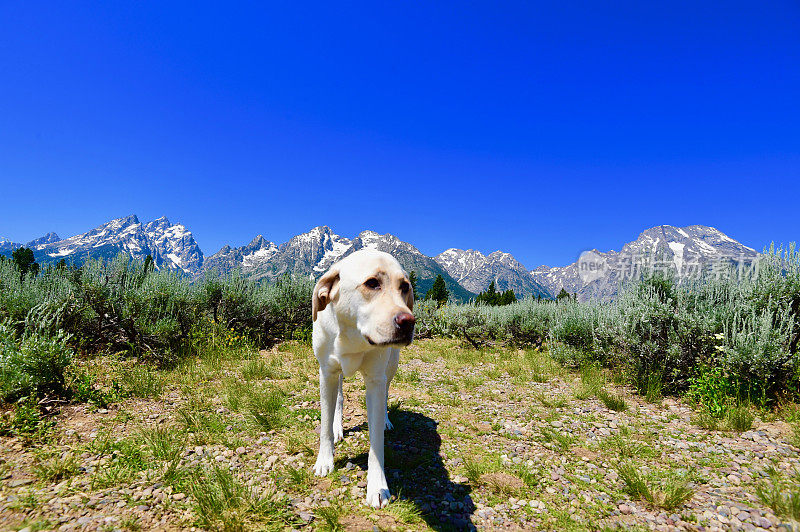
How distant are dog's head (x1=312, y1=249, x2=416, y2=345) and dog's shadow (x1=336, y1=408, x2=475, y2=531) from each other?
1.70 m

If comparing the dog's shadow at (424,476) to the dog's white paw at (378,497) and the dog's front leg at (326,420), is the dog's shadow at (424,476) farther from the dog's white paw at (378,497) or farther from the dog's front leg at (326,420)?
the dog's front leg at (326,420)

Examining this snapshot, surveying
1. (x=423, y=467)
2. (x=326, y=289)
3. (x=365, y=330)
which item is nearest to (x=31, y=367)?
(x=326, y=289)

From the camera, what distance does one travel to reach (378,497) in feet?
9.57

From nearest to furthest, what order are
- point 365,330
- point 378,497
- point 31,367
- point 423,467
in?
point 365,330
point 378,497
point 423,467
point 31,367

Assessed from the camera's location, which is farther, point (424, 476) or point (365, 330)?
point (424, 476)

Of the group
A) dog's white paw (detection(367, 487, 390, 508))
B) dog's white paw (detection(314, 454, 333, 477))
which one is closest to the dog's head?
dog's white paw (detection(367, 487, 390, 508))

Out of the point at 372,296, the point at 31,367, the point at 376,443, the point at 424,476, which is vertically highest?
the point at 372,296

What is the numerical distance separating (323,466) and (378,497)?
746mm

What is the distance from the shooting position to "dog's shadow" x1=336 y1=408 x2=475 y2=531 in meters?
2.88

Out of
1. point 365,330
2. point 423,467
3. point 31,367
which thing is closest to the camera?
point 365,330

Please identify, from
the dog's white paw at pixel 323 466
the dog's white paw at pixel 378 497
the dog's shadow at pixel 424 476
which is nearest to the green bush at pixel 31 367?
the dog's white paw at pixel 323 466

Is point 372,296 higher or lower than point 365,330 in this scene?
higher

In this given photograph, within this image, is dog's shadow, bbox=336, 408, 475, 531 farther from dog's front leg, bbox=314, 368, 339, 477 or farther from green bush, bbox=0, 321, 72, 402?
green bush, bbox=0, 321, 72, 402

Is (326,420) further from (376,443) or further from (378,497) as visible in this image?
(378,497)
